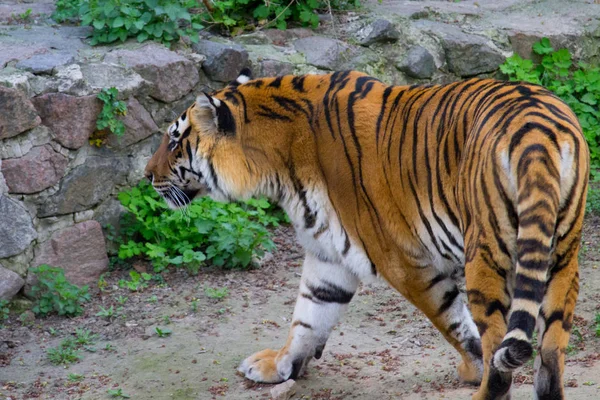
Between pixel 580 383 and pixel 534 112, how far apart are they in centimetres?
144

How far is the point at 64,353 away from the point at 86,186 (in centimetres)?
119

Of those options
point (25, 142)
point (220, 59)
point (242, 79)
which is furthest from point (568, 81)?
point (25, 142)

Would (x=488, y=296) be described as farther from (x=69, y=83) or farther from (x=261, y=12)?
(x=261, y=12)

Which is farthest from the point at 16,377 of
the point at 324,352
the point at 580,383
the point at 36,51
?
the point at 580,383

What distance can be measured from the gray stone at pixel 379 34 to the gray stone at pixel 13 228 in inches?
120

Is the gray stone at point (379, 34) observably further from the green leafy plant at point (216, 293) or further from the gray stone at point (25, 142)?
the gray stone at point (25, 142)

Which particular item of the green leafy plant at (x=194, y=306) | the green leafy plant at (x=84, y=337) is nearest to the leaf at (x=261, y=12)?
the green leafy plant at (x=194, y=306)

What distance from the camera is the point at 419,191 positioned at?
381 centimetres

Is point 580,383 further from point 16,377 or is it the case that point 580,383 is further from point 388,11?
point 388,11

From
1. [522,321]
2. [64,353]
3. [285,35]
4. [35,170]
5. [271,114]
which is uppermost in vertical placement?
[271,114]

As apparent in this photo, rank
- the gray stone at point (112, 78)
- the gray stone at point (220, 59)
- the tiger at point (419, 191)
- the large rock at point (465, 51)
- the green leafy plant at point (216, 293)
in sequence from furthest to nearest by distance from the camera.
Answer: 1. the large rock at point (465, 51)
2. the gray stone at point (220, 59)
3. the gray stone at point (112, 78)
4. the green leafy plant at point (216, 293)
5. the tiger at point (419, 191)

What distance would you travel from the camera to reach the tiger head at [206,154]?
4.32 meters

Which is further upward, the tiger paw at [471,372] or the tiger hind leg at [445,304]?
the tiger hind leg at [445,304]

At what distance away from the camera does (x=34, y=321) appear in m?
5.25
